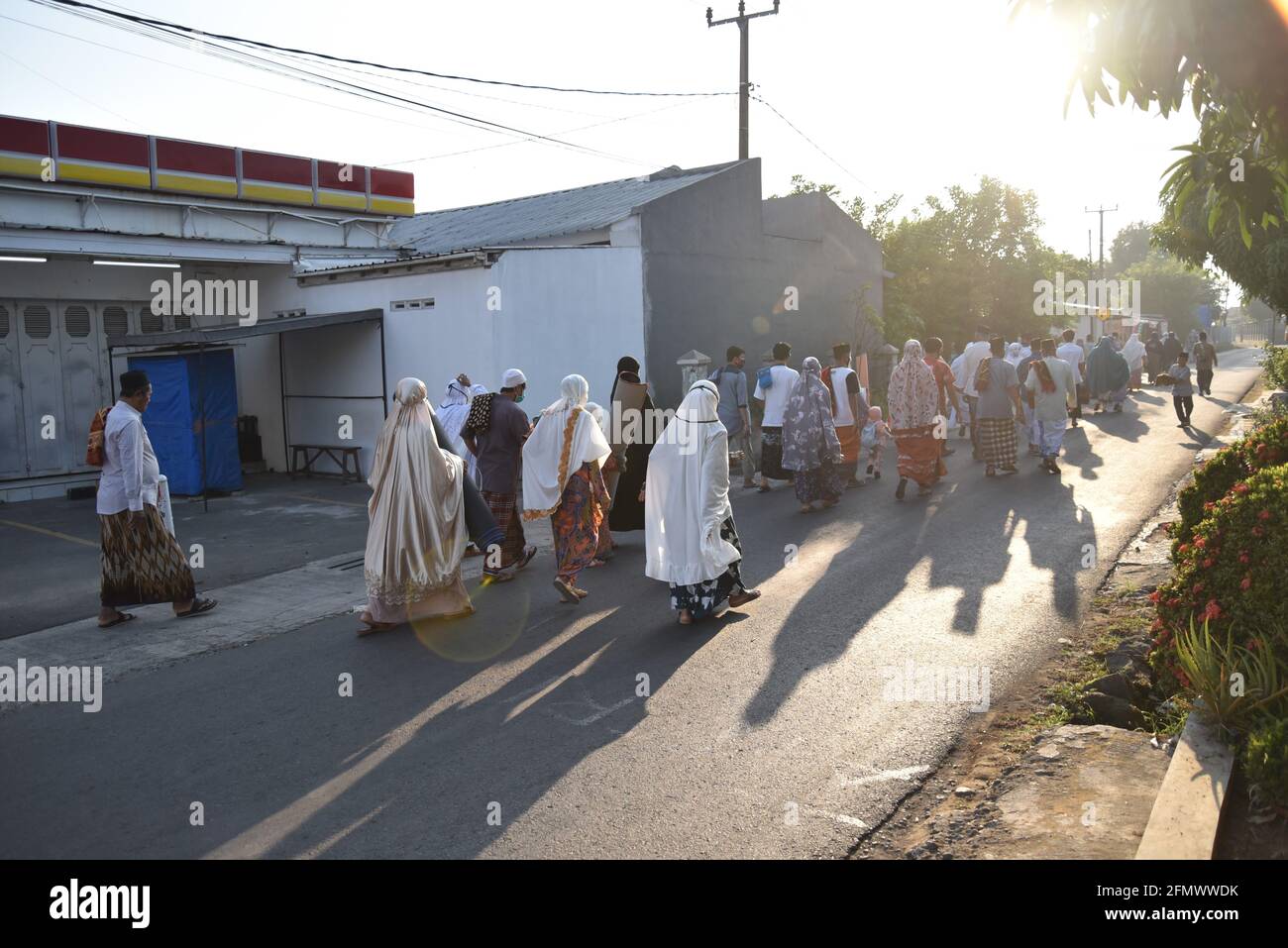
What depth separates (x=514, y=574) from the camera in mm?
9672

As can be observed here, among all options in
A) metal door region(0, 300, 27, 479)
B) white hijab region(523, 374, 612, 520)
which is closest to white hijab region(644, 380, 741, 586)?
white hijab region(523, 374, 612, 520)

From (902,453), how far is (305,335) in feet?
35.3

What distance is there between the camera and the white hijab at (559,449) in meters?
8.71

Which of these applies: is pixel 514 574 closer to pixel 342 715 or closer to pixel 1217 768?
pixel 342 715

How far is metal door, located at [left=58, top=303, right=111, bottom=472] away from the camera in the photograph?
16.1 metres

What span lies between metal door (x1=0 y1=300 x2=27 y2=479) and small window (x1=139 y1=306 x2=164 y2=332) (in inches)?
74.7

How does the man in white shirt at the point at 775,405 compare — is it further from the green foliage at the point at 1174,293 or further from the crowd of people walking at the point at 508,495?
the green foliage at the point at 1174,293

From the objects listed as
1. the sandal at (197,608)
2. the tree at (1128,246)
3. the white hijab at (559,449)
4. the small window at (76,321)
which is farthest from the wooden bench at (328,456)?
the tree at (1128,246)

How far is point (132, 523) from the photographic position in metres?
8.17

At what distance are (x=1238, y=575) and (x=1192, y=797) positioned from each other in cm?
145

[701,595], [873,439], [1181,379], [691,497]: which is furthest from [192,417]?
[1181,379]

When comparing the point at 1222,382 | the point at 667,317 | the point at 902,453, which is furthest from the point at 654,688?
the point at 1222,382

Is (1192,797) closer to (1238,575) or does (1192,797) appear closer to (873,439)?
(1238,575)
